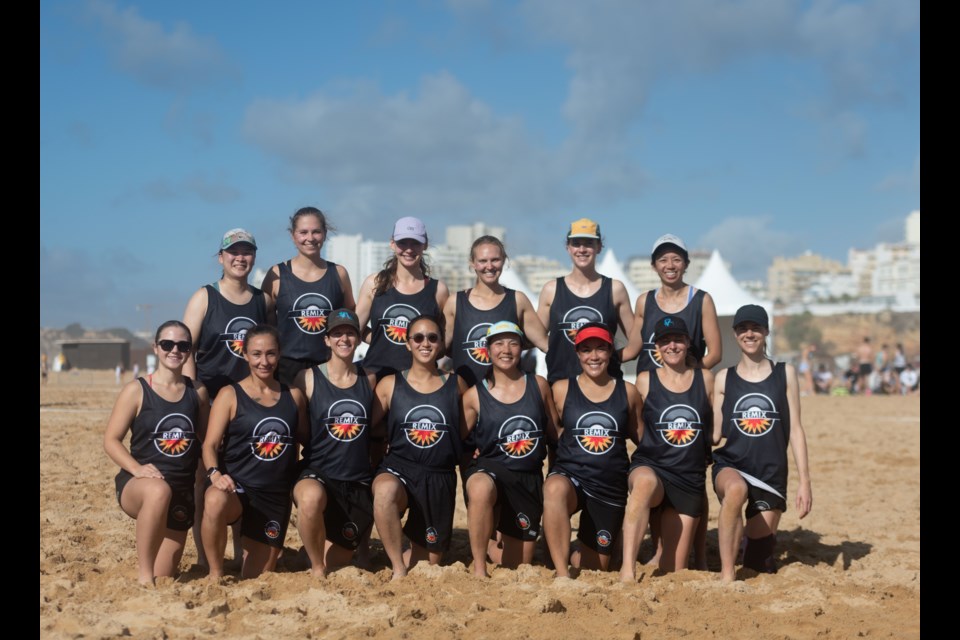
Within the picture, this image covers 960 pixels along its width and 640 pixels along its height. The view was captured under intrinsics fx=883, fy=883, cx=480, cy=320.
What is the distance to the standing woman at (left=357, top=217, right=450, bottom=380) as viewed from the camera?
574 centimetres

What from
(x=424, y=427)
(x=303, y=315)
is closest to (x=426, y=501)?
(x=424, y=427)

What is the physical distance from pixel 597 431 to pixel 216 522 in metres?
2.24

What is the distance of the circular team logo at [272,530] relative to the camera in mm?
5070

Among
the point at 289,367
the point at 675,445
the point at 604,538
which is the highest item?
the point at 289,367

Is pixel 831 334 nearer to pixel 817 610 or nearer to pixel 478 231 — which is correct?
pixel 478 231

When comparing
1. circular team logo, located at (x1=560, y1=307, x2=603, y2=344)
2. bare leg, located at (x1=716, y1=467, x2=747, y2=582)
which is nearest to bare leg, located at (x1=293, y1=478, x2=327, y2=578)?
circular team logo, located at (x1=560, y1=307, x2=603, y2=344)

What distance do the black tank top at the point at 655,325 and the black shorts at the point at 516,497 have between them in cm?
108

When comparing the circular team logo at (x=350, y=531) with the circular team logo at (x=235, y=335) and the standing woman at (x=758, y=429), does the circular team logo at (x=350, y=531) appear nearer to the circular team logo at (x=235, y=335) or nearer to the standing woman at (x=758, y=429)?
the circular team logo at (x=235, y=335)

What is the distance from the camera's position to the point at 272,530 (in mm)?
5082

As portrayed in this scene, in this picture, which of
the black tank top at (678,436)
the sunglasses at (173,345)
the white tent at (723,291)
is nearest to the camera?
the sunglasses at (173,345)

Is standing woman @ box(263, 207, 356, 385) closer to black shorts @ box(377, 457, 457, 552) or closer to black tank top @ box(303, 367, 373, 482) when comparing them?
black tank top @ box(303, 367, 373, 482)

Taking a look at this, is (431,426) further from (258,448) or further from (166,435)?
(166,435)

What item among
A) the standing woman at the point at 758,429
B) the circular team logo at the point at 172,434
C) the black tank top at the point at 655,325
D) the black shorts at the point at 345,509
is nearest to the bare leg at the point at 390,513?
the black shorts at the point at 345,509

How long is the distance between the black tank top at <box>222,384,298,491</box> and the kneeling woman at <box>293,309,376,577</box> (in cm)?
17
